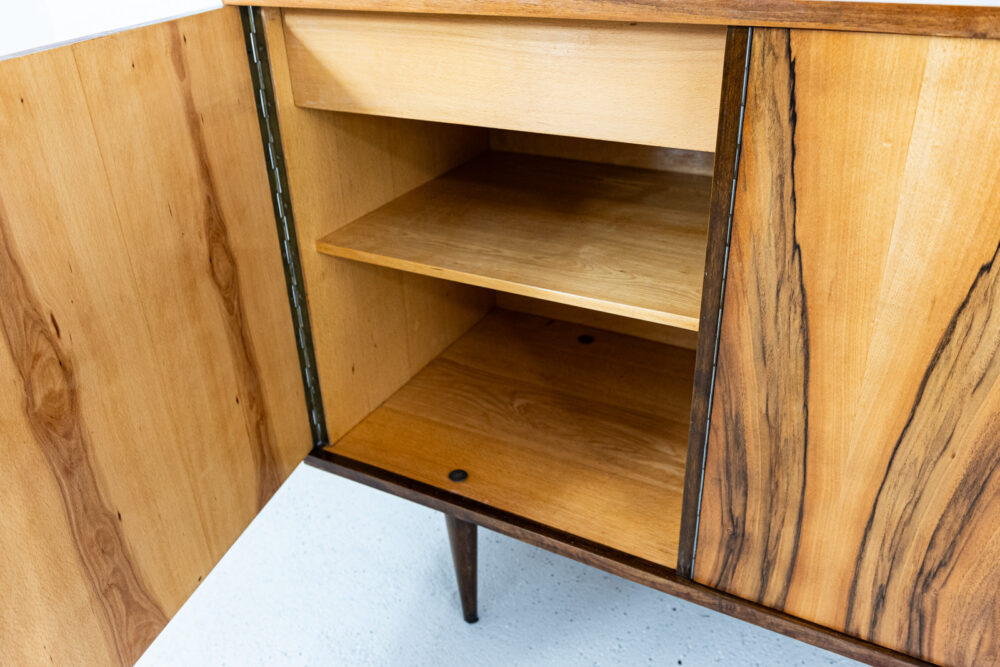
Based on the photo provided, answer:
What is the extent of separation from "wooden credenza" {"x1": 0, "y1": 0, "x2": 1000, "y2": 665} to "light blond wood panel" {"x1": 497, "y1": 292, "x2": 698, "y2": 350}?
0.23 m

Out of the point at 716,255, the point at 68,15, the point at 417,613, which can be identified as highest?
the point at 68,15

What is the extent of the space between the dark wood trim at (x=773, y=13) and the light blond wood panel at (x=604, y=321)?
1.85 ft

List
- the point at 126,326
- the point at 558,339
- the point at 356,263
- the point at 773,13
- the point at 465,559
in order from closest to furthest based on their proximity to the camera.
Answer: the point at 773,13, the point at 126,326, the point at 356,263, the point at 465,559, the point at 558,339

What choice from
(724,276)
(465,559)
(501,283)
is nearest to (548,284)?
(501,283)

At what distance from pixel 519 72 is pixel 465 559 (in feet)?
1.84

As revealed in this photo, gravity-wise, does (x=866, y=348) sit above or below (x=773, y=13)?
below

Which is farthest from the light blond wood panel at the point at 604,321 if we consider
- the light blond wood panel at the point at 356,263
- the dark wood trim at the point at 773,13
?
the dark wood trim at the point at 773,13

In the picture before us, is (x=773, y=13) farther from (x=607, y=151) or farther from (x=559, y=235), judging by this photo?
(x=607, y=151)

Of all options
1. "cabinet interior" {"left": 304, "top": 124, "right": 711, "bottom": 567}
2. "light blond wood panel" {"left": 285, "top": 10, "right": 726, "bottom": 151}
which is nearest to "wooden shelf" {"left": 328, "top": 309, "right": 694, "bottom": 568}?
"cabinet interior" {"left": 304, "top": 124, "right": 711, "bottom": 567}

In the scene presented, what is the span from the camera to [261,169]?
2.12 ft

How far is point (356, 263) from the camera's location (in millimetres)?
799

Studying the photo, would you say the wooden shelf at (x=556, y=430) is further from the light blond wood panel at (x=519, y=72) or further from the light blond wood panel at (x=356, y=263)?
the light blond wood panel at (x=519, y=72)

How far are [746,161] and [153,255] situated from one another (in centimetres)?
40

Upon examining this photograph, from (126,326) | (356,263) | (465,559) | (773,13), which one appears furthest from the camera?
(465,559)
